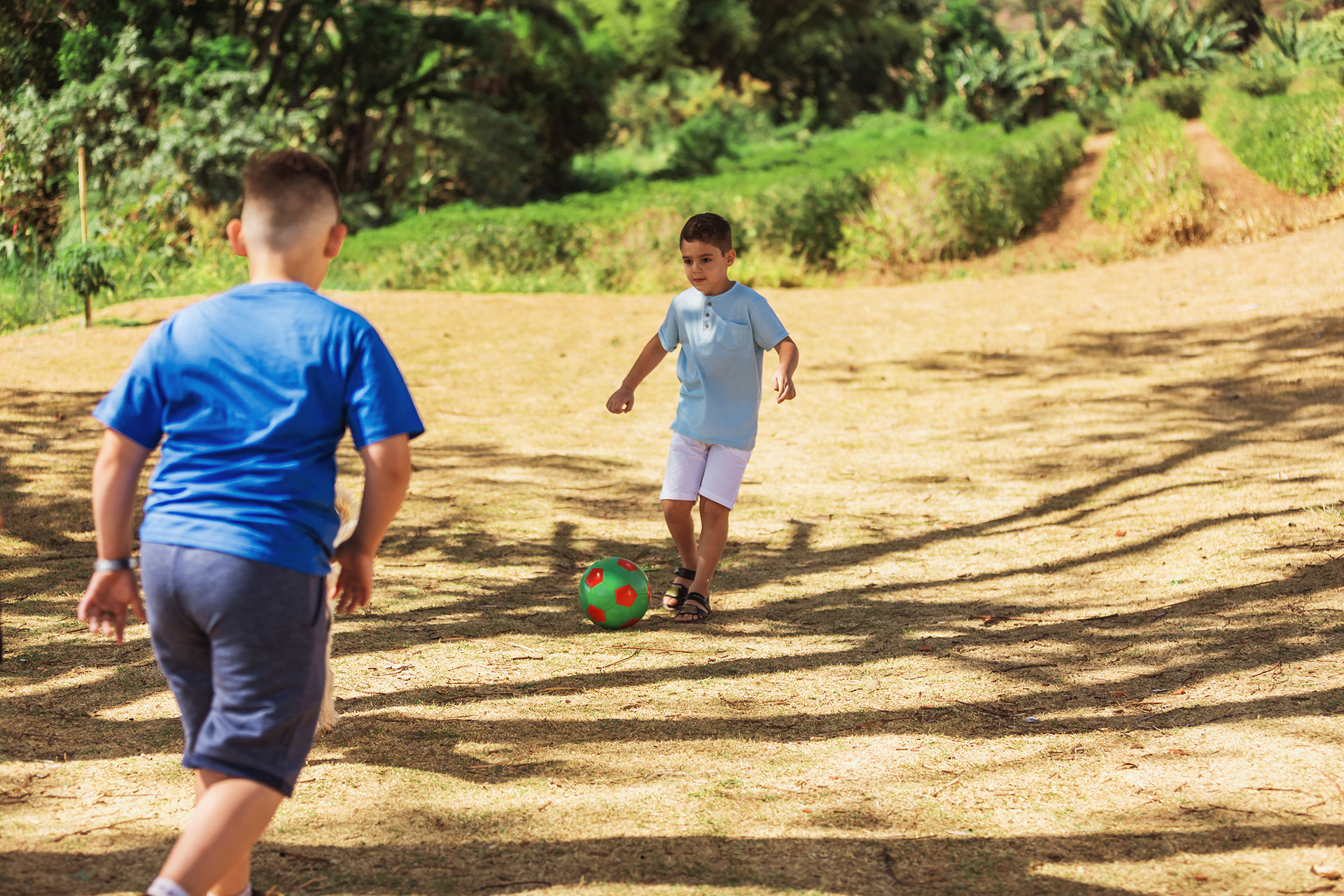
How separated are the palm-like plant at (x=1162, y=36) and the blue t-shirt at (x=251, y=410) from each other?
29.2 metres

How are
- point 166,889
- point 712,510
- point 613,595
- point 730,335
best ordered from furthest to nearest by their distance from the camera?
1. point 712,510
2. point 613,595
3. point 730,335
4. point 166,889

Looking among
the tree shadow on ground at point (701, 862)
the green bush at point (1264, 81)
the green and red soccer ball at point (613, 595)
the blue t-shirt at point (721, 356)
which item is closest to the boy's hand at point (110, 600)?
the tree shadow on ground at point (701, 862)

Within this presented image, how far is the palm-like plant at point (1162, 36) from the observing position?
27.5 meters

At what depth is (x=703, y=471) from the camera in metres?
5.50

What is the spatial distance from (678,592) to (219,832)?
3493 millimetres

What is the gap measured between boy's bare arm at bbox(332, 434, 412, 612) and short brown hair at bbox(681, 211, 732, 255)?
9.27ft

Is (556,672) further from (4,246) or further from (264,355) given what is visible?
(4,246)

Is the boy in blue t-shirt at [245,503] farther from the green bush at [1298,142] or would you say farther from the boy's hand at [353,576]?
the green bush at [1298,142]

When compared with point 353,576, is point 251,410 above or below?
above

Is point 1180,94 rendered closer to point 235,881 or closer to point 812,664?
point 812,664

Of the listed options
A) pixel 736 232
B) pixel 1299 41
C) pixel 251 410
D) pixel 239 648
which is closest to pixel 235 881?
pixel 239 648

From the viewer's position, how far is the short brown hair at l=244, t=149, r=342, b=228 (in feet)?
8.24

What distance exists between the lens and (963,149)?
62.4 ft

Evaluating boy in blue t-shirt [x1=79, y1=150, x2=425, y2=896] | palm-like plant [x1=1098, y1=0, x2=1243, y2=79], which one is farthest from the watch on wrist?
palm-like plant [x1=1098, y1=0, x2=1243, y2=79]
